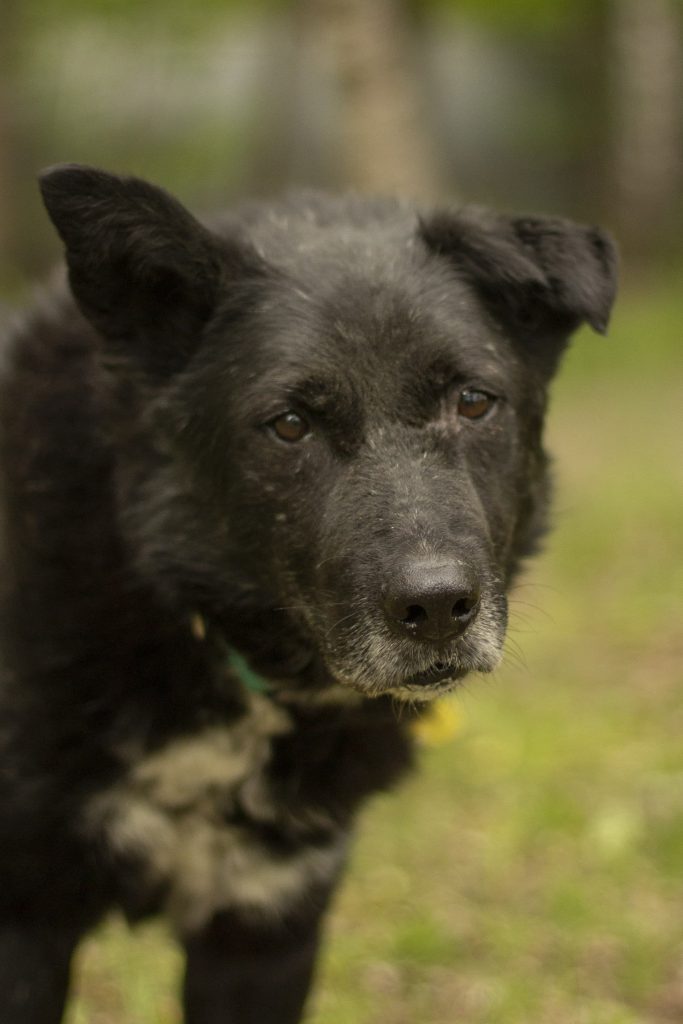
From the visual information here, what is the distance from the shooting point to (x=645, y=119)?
13.9m

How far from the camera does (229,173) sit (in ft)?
55.1

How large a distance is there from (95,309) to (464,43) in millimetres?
15690

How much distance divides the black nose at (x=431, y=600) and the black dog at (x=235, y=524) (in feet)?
0.19

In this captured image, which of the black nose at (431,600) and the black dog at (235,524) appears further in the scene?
the black dog at (235,524)

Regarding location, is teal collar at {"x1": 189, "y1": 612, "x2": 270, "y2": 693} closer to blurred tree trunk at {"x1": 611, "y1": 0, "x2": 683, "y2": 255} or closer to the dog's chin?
the dog's chin

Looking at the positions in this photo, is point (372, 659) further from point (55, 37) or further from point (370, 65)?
point (55, 37)

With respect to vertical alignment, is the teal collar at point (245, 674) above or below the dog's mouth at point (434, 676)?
below

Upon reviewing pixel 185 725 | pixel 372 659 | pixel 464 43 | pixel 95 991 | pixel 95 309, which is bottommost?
pixel 464 43

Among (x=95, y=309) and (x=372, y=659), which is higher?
(x=95, y=309)

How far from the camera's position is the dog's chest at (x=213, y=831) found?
2.94 m

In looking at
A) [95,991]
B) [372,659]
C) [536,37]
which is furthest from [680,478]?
[536,37]

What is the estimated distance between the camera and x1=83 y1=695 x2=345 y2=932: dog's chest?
2.94 metres

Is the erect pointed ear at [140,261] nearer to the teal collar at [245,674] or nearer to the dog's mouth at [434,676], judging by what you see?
the teal collar at [245,674]

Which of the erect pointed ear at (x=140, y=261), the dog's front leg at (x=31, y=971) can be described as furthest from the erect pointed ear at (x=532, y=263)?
the dog's front leg at (x=31, y=971)
